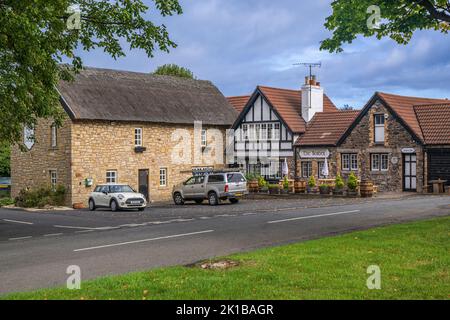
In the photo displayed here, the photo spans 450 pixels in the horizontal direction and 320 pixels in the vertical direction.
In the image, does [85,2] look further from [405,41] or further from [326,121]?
[326,121]

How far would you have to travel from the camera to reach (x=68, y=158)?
3878cm

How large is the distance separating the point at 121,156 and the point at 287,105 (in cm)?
1468

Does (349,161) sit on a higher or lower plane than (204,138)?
lower

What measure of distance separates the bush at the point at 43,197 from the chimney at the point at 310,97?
2027 cm

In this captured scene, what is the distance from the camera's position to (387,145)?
136 feet

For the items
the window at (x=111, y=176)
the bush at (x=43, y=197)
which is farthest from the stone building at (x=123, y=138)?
the bush at (x=43, y=197)

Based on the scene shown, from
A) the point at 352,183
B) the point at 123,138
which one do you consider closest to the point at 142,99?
the point at 123,138

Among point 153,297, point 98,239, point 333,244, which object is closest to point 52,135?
point 98,239

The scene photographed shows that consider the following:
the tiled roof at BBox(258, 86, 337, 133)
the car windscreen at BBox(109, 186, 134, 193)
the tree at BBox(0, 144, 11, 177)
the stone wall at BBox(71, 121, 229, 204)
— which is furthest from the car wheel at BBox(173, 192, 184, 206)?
the tree at BBox(0, 144, 11, 177)

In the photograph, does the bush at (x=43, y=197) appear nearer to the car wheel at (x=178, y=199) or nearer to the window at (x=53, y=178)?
the window at (x=53, y=178)

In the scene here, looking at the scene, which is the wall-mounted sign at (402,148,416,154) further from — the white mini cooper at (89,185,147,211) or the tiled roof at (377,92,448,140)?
the white mini cooper at (89,185,147,211)

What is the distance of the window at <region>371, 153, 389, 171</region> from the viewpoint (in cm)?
4175

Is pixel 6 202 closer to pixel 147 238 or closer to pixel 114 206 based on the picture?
pixel 114 206

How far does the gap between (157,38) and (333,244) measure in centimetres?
1074
